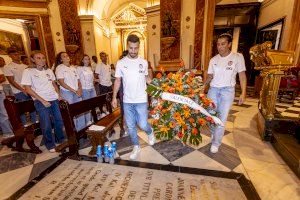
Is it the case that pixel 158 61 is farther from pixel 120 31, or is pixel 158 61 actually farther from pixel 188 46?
pixel 120 31

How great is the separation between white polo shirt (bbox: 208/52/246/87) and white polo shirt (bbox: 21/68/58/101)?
8.55ft

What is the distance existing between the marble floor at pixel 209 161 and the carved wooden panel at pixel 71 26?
5.69 m

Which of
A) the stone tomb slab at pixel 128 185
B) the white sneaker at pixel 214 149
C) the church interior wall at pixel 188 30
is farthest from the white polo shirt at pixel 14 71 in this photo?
the church interior wall at pixel 188 30

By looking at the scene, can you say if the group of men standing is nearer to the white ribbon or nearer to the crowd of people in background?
the white ribbon

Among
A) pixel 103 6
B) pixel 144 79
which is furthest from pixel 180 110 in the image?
pixel 103 6

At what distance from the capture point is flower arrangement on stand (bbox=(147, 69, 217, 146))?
1.86 meters

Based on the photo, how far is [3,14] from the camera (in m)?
6.63

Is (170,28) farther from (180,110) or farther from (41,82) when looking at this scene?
(180,110)

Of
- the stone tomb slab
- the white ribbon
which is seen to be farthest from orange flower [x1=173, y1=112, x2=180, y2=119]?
the stone tomb slab

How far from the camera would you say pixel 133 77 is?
7.30 ft

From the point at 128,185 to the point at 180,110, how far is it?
1.01m

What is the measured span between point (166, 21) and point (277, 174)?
6.13 metres

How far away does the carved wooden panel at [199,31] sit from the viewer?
6121mm

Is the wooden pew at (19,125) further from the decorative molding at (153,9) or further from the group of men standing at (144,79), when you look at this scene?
the decorative molding at (153,9)
